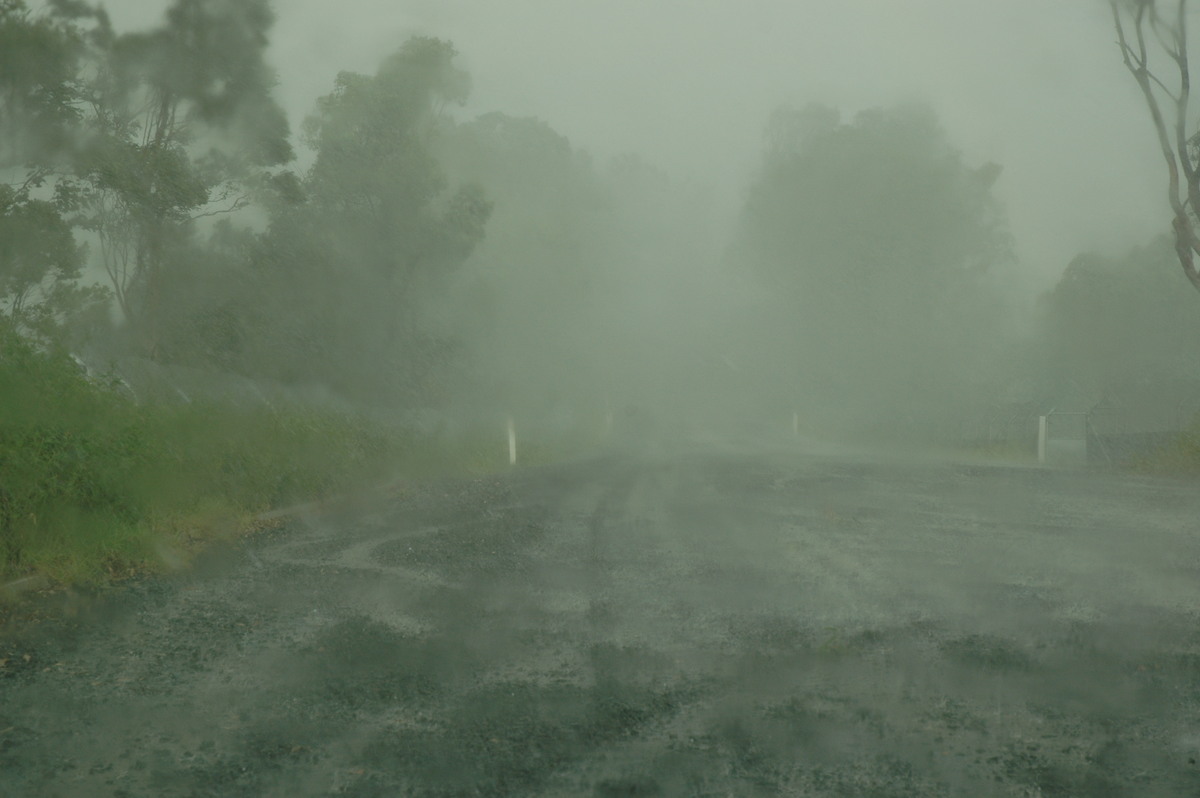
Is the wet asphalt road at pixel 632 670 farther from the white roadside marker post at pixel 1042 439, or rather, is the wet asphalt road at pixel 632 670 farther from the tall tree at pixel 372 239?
the tall tree at pixel 372 239

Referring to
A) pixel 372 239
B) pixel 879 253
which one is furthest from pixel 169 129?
pixel 879 253

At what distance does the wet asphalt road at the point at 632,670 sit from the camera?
15.4ft

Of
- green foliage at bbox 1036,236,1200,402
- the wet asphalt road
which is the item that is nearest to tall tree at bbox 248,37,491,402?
the wet asphalt road

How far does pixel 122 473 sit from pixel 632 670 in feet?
24.6

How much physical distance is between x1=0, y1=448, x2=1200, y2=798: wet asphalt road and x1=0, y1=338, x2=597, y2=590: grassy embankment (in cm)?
81

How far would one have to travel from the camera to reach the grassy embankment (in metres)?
9.72

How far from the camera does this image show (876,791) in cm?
444

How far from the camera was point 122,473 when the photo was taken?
37.5 ft

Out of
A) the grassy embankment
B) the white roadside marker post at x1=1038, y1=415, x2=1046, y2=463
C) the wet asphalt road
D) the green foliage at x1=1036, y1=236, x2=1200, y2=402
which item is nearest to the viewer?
the wet asphalt road

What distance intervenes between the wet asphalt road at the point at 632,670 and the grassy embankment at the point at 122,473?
2.66 ft

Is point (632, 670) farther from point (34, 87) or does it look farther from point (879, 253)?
point (879, 253)

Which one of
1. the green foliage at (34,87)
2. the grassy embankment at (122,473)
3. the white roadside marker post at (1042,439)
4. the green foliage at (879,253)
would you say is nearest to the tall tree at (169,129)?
the green foliage at (34,87)

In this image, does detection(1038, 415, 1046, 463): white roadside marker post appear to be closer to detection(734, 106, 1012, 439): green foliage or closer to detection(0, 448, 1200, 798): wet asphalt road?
detection(0, 448, 1200, 798): wet asphalt road

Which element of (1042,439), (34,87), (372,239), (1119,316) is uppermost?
(34,87)
